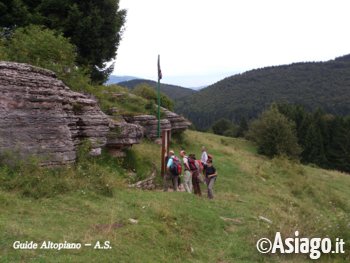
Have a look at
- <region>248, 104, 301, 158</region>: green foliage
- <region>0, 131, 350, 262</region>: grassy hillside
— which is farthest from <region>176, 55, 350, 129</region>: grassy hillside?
<region>0, 131, 350, 262</region>: grassy hillside

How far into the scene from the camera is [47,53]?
57.3 feet

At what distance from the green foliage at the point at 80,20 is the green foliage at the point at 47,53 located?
4599mm

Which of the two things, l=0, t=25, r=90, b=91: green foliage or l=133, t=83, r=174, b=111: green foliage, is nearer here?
l=0, t=25, r=90, b=91: green foliage

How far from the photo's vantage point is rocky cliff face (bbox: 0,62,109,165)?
1151cm

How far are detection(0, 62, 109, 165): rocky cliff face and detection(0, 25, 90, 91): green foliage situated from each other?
314cm

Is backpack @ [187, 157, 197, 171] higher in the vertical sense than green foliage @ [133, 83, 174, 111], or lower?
lower

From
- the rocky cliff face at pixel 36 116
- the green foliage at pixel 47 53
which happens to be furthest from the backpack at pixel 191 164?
the green foliage at pixel 47 53

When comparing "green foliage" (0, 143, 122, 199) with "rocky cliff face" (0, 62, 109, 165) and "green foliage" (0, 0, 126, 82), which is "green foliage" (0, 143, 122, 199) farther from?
"green foliage" (0, 0, 126, 82)

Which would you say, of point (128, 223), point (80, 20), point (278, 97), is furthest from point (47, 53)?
point (278, 97)

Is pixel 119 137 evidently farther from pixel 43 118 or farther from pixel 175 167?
pixel 43 118

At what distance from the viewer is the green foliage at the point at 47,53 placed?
16453 mm

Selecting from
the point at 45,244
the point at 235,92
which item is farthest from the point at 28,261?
the point at 235,92

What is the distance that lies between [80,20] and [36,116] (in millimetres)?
13860

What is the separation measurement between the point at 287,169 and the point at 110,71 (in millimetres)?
15997
